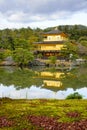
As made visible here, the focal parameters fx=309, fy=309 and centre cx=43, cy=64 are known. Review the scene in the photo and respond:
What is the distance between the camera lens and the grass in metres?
6.73

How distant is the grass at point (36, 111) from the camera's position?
22.1 ft

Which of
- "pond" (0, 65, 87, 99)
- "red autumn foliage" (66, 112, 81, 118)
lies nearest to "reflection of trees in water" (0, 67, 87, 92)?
"pond" (0, 65, 87, 99)

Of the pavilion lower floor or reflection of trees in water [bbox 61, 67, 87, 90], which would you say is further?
the pavilion lower floor

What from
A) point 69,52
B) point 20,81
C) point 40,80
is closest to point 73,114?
point 20,81

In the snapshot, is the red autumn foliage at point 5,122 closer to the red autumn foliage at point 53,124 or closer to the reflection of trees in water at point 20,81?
the red autumn foliage at point 53,124

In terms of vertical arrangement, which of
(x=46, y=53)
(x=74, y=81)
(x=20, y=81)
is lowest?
(x=74, y=81)

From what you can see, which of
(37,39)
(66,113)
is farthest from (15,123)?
(37,39)

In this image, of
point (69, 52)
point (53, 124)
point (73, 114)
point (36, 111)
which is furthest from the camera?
point (69, 52)

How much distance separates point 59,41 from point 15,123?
5569cm

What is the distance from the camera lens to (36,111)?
26.1ft

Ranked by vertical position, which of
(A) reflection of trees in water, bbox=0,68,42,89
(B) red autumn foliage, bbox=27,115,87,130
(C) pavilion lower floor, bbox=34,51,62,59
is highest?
(C) pavilion lower floor, bbox=34,51,62,59

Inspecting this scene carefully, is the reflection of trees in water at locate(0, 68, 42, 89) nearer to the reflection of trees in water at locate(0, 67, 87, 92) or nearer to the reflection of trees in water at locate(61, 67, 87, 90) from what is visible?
the reflection of trees in water at locate(0, 67, 87, 92)

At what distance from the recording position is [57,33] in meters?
65.1

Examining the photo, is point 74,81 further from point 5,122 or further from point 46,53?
point 46,53
